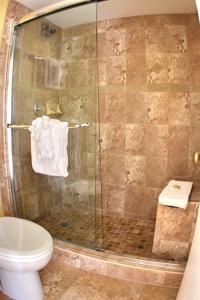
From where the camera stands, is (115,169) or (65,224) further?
(115,169)

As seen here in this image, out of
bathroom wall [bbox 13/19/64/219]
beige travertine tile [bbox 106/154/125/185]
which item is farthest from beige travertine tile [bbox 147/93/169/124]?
bathroom wall [bbox 13/19/64/219]

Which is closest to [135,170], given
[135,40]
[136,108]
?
[136,108]

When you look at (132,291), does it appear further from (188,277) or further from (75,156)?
(75,156)

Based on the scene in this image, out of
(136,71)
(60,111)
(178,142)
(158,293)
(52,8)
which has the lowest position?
(158,293)

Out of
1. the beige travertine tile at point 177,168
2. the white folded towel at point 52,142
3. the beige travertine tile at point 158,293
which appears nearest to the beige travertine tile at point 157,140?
the beige travertine tile at point 177,168

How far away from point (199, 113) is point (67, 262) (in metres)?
1.78

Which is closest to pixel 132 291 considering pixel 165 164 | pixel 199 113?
pixel 165 164

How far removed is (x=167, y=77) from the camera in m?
2.30

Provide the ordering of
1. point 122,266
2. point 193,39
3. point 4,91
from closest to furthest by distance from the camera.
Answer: point 122,266, point 4,91, point 193,39

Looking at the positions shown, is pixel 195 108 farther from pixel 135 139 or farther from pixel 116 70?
pixel 116 70

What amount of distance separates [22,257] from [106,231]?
3.35 feet

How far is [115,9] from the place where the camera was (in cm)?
218

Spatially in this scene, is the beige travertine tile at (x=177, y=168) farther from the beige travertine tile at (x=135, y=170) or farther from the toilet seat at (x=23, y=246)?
the toilet seat at (x=23, y=246)

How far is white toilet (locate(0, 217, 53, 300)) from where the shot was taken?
52.3 inches
